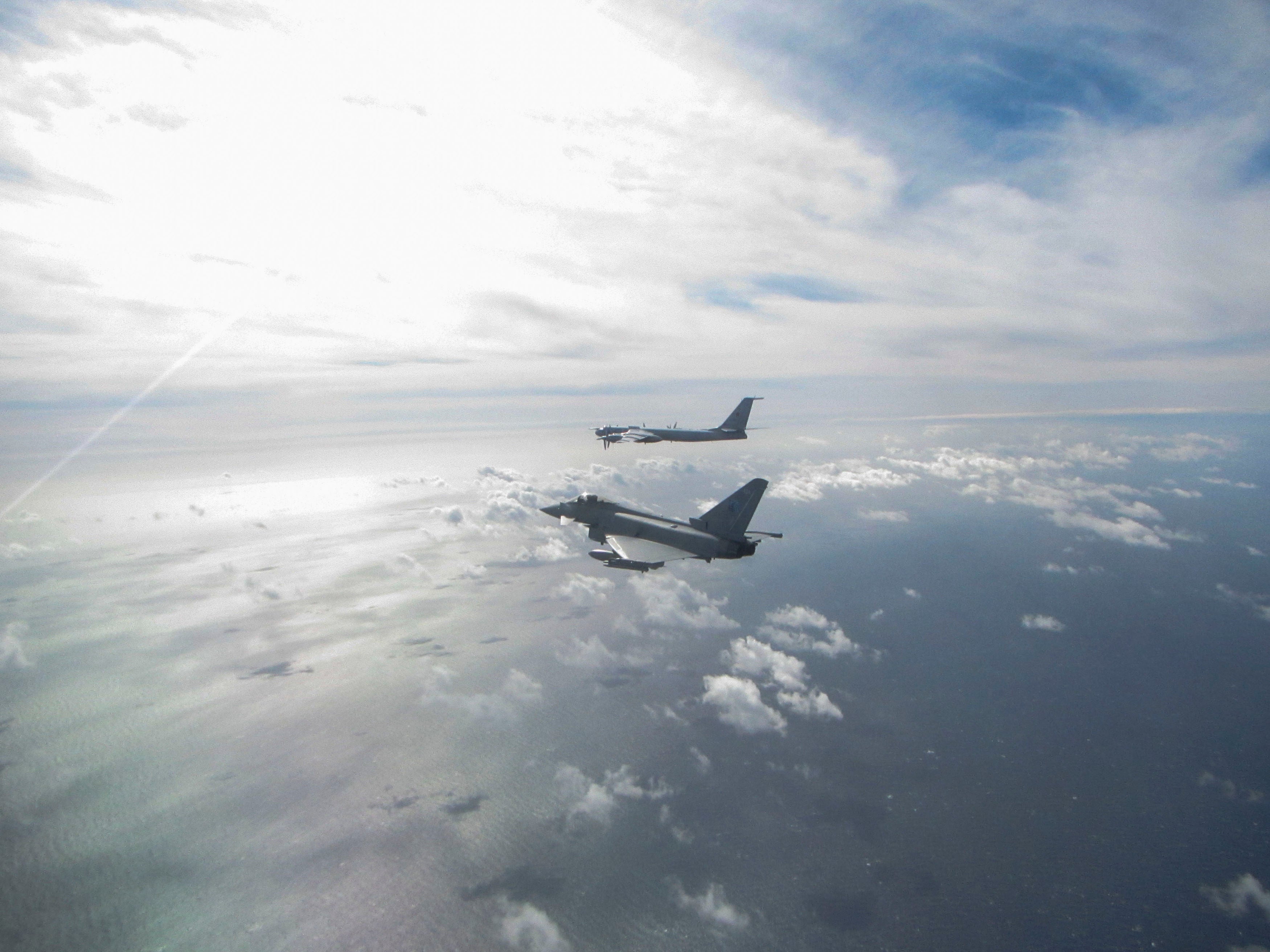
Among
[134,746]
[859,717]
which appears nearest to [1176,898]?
[859,717]

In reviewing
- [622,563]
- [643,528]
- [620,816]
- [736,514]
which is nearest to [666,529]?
[643,528]

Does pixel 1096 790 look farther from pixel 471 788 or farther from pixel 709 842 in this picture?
pixel 471 788

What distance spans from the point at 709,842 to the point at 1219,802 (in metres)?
154

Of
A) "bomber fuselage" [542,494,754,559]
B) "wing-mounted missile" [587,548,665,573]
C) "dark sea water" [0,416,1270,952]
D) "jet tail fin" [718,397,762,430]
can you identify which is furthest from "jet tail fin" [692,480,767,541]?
"dark sea water" [0,416,1270,952]

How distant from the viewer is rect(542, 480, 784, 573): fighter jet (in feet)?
100

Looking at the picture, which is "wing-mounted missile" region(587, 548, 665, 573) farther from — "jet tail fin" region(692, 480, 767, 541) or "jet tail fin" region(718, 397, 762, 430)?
"jet tail fin" region(718, 397, 762, 430)

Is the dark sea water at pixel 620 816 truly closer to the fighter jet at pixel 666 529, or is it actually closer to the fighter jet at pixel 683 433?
the fighter jet at pixel 683 433

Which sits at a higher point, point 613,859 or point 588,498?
point 588,498

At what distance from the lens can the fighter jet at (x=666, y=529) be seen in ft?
100

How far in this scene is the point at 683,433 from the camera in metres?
54.9

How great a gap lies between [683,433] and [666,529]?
22.2 meters

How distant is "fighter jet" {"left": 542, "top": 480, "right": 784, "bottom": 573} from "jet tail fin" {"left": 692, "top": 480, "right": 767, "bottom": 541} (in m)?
0.04

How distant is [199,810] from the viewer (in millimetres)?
134625

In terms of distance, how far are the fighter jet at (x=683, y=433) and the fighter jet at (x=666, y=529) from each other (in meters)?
12.4
